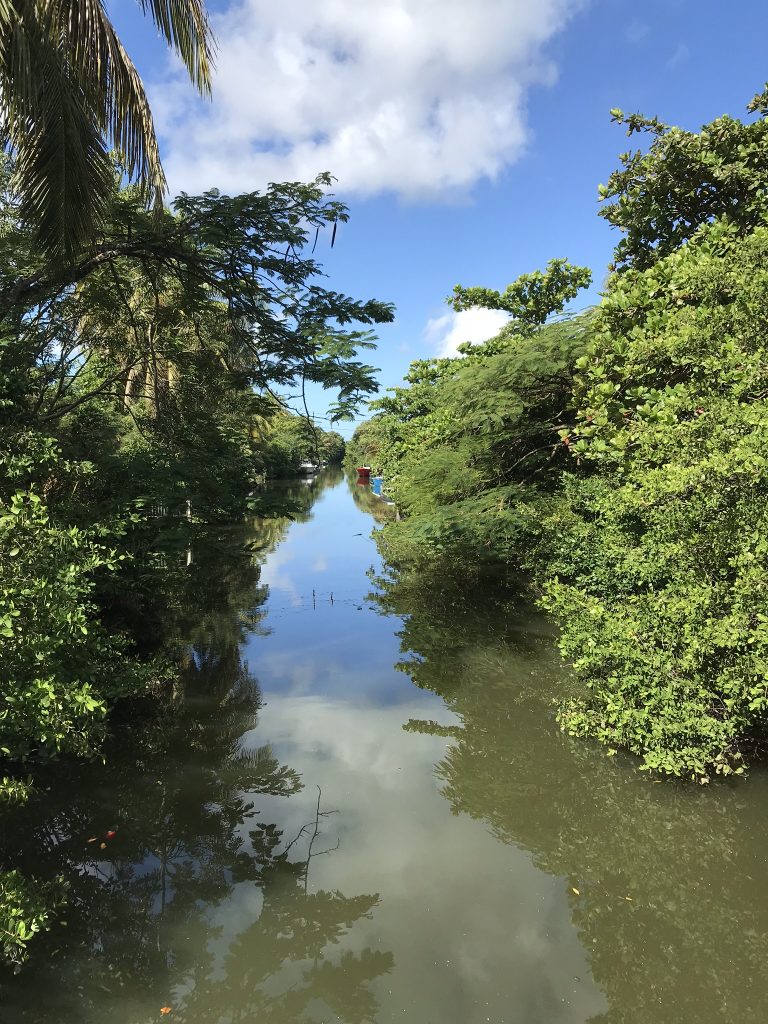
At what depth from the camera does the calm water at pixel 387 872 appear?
3.94 m

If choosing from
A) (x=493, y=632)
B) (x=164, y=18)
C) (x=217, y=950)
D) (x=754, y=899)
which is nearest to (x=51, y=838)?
(x=217, y=950)

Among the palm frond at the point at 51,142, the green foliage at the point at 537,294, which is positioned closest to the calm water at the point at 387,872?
the palm frond at the point at 51,142

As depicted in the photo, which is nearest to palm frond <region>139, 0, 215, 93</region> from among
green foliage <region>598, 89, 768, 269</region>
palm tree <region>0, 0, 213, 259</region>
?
palm tree <region>0, 0, 213, 259</region>

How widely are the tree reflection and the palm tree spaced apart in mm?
6915

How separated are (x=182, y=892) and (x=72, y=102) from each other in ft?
21.6

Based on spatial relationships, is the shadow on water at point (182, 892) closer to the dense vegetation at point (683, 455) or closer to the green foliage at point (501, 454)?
the dense vegetation at point (683, 455)

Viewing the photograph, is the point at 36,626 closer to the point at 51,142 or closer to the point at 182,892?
the point at 182,892

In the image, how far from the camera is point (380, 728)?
8133 mm

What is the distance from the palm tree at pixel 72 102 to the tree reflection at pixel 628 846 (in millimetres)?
6915

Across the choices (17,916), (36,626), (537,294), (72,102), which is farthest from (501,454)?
(17,916)

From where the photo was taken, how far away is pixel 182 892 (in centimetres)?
490

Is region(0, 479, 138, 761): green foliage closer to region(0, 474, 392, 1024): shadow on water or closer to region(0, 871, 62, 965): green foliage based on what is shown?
region(0, 871, 62, 965): green foliage

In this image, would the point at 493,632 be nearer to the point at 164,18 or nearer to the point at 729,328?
the point at 729,328

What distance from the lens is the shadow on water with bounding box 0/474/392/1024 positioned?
12.8 feet
